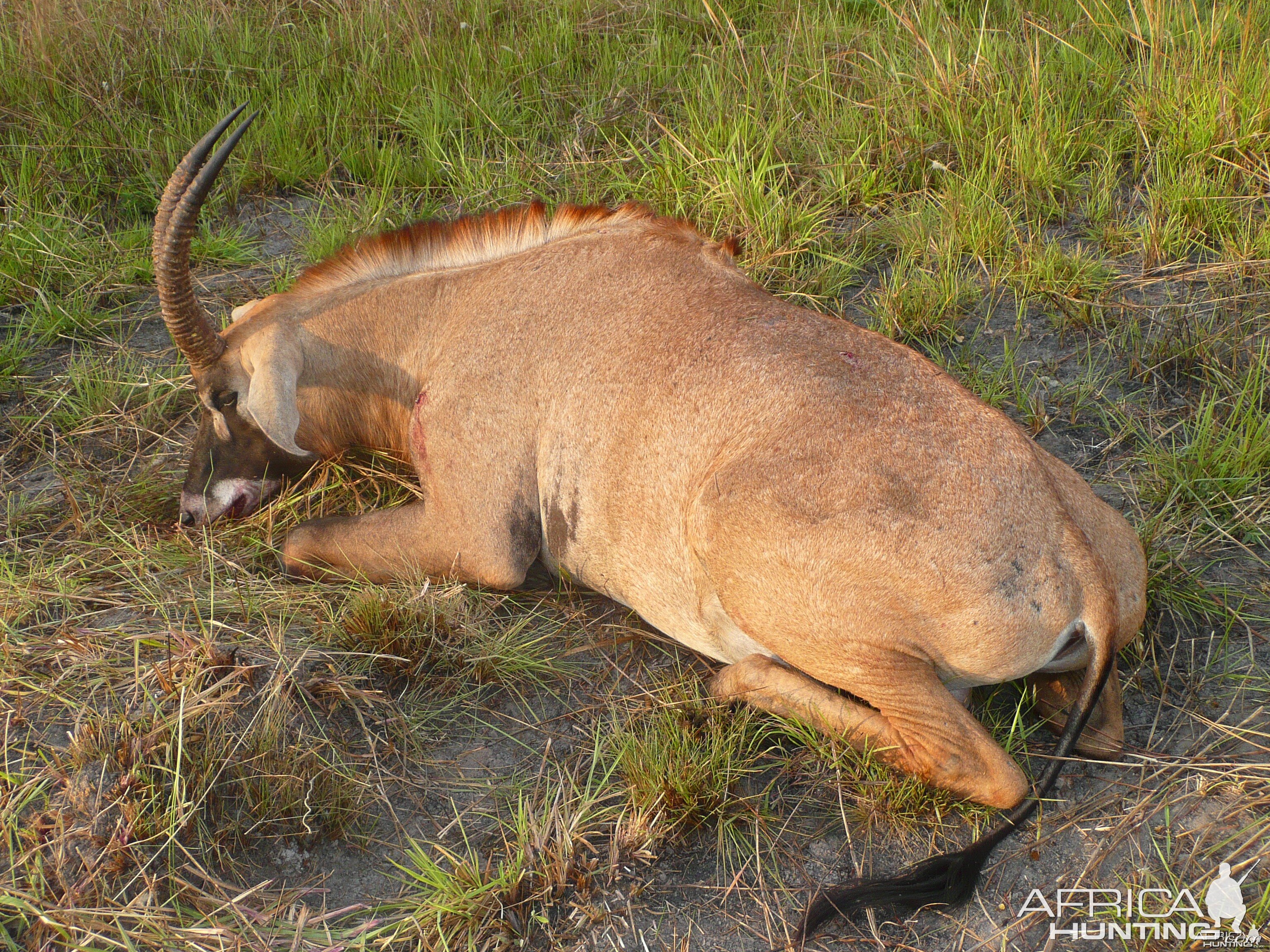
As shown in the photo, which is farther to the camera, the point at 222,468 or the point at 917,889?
the point at 222,468

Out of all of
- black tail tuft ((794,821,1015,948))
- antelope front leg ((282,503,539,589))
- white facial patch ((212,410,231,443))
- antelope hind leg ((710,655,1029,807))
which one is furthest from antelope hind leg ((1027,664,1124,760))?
white facial patch ((212,410,231,443))

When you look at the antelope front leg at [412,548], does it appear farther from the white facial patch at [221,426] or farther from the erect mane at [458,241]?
the erect mane at [458,241]

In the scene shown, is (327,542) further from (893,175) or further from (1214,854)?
(893,175)

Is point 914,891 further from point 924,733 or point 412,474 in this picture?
point 412,474

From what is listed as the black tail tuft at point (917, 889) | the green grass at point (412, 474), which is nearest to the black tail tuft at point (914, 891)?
the black tail tuft at point (917, 889)

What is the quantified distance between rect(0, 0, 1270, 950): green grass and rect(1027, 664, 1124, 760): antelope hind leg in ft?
0.33

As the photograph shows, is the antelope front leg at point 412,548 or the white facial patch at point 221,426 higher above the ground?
the white facial patch at point 221,426

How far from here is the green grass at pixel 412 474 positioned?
10.3 feet

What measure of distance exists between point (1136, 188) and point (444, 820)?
187 inches

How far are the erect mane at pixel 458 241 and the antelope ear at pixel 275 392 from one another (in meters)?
0.42

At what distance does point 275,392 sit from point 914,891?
292 centimetres

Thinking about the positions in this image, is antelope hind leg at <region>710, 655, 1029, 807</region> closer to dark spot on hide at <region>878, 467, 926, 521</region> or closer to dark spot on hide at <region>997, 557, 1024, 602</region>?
dark spot on hide at <region>997, 557, 1024, 602</region>

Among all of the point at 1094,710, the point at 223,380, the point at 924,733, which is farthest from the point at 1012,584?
the point at 223,380

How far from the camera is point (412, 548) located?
4.16 m
